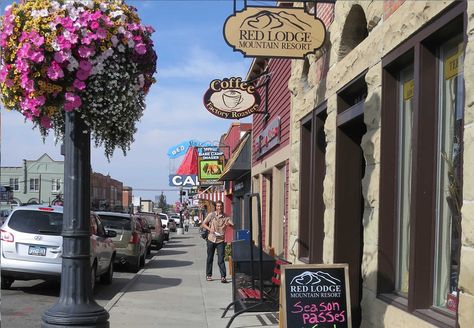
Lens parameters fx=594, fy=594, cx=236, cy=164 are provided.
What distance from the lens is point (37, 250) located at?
34.7ft

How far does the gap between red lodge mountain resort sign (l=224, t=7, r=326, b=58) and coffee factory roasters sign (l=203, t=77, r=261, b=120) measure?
6.76 meters

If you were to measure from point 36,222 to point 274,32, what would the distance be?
6.13m

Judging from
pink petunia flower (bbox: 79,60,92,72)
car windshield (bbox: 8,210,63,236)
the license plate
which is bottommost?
the license plate

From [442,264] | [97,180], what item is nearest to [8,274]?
[442,264]

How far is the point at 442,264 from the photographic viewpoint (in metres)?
4.49

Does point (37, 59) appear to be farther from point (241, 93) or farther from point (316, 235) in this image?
point (241, 93)

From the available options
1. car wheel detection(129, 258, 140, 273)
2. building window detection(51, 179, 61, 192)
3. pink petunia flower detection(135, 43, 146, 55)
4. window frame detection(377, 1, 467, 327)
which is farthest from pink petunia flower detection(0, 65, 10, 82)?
building window detection(51, 179, 61, 192)

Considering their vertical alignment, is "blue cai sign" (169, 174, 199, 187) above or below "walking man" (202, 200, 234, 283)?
above

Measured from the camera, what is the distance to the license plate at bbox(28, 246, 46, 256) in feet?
34.7

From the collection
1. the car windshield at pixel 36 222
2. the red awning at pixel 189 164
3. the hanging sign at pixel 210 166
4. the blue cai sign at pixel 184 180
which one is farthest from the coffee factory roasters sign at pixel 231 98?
the blue cai sign at pixel 184 180

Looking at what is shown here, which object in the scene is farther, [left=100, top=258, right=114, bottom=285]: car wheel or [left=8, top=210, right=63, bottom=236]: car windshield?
[left=100, top=258, right=114, bottom=285]: car wheel

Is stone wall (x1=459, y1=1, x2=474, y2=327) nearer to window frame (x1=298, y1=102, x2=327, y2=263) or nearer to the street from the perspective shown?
window frame (x1=298, y1=102, x2=327, y2=263)

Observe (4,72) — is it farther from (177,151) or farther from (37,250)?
(177,151)

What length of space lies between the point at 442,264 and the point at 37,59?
3401mm
